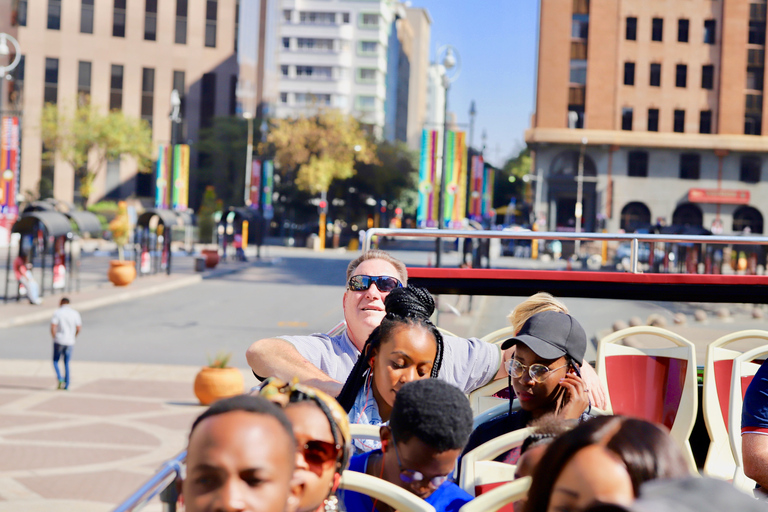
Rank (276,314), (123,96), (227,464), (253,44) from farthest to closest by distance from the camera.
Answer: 1. (253,44)
2. (123,96)
3. (276,314)
4. (227,464)

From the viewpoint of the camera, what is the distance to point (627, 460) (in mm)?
1485

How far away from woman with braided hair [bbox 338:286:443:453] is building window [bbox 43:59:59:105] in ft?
254

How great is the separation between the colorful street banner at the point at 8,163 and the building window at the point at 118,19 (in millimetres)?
50092

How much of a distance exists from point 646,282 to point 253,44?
85.8 metres

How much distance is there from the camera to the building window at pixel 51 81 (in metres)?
73.4

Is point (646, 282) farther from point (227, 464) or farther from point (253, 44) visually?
point (253, 44)

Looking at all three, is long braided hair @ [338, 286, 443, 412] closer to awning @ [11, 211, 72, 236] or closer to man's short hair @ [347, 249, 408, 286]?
man's short hair @ [347, 249, 408, 286]

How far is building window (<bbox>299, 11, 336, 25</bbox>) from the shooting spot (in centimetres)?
11969

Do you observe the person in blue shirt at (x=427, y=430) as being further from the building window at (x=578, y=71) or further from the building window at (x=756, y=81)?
the building window at (x=756, y=81)

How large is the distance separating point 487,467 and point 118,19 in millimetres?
80064

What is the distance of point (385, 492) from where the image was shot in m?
2.22

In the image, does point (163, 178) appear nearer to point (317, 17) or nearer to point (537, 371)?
point (537, 371)

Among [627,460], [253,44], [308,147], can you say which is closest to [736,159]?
[308,147]

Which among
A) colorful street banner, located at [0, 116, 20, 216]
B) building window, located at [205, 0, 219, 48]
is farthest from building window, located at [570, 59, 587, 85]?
colorful street banner, located at [0, 116, 20, 216]
